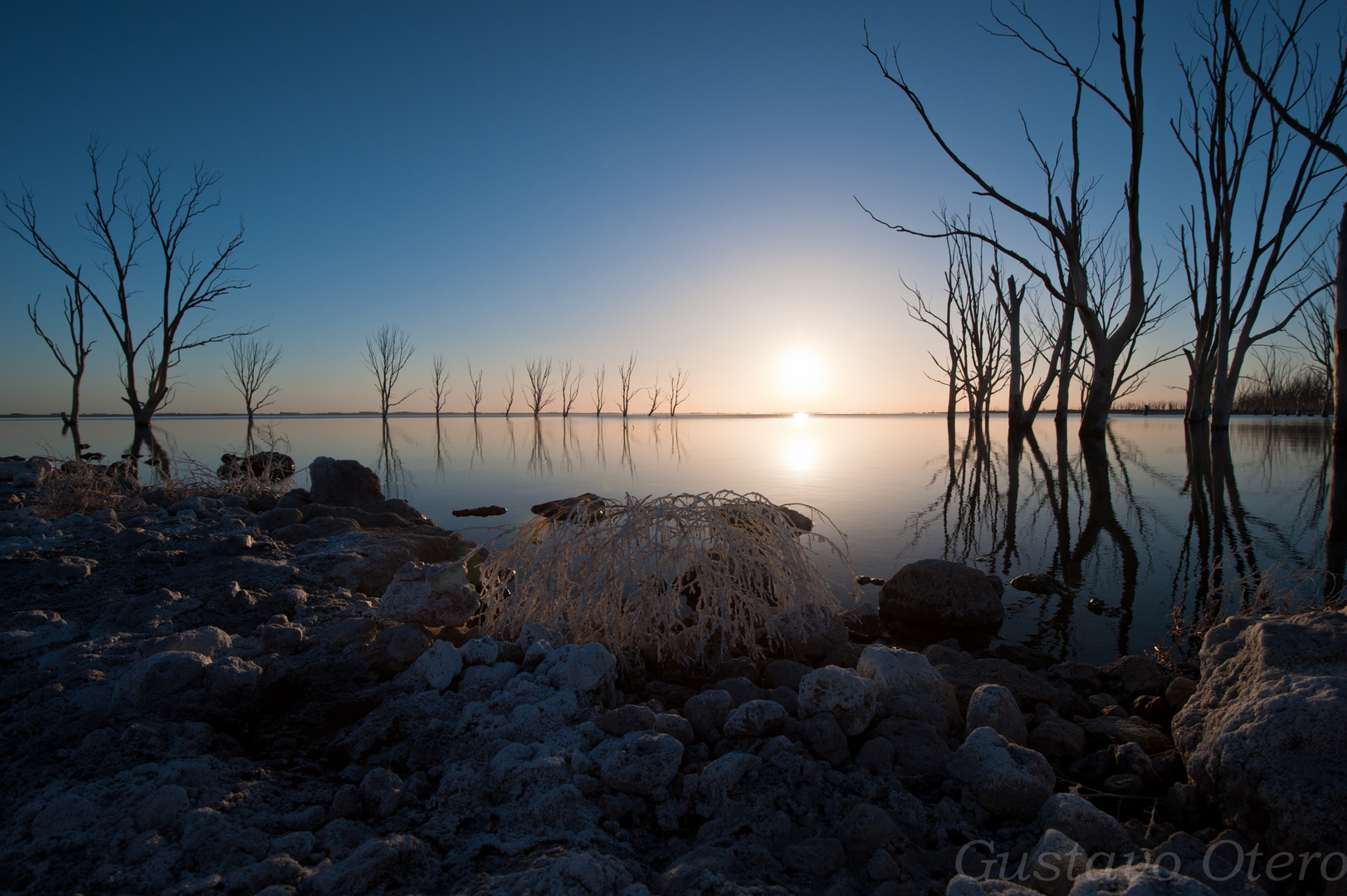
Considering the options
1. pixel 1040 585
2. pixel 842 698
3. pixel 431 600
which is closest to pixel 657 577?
pixel 842 698

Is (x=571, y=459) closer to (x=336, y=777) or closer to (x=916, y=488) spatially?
(x=916, y=488)

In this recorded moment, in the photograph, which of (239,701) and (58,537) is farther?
(58,537)

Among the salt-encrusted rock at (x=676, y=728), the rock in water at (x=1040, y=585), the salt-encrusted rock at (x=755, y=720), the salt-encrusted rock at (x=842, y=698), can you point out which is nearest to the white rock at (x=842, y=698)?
the salt-encrusted rock at (x=842, y=698)

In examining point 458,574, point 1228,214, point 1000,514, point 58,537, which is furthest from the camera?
point 1228,214

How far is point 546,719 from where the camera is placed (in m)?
2.22

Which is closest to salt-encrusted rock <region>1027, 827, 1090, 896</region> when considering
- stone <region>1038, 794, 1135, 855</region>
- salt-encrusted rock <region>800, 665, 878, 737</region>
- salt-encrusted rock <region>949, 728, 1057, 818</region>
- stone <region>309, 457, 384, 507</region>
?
stone <region>1038, 794, 1135, 855</region>

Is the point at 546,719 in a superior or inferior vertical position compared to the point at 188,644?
inferior

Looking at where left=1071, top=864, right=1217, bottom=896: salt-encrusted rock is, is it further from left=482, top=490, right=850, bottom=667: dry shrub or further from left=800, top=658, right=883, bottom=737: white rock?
left=482, top=490, right=850, bottom=667: dry shrub

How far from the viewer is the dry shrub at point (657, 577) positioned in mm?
2930

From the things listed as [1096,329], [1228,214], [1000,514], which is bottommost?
[1000,514]

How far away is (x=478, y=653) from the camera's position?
2.64 meters

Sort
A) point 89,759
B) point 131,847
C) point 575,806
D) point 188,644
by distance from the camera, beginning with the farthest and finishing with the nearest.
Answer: point 188,644 < point 89,759 < point 575,806 < point 131,847

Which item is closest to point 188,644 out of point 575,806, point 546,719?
point 546,719

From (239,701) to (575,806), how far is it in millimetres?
1637
